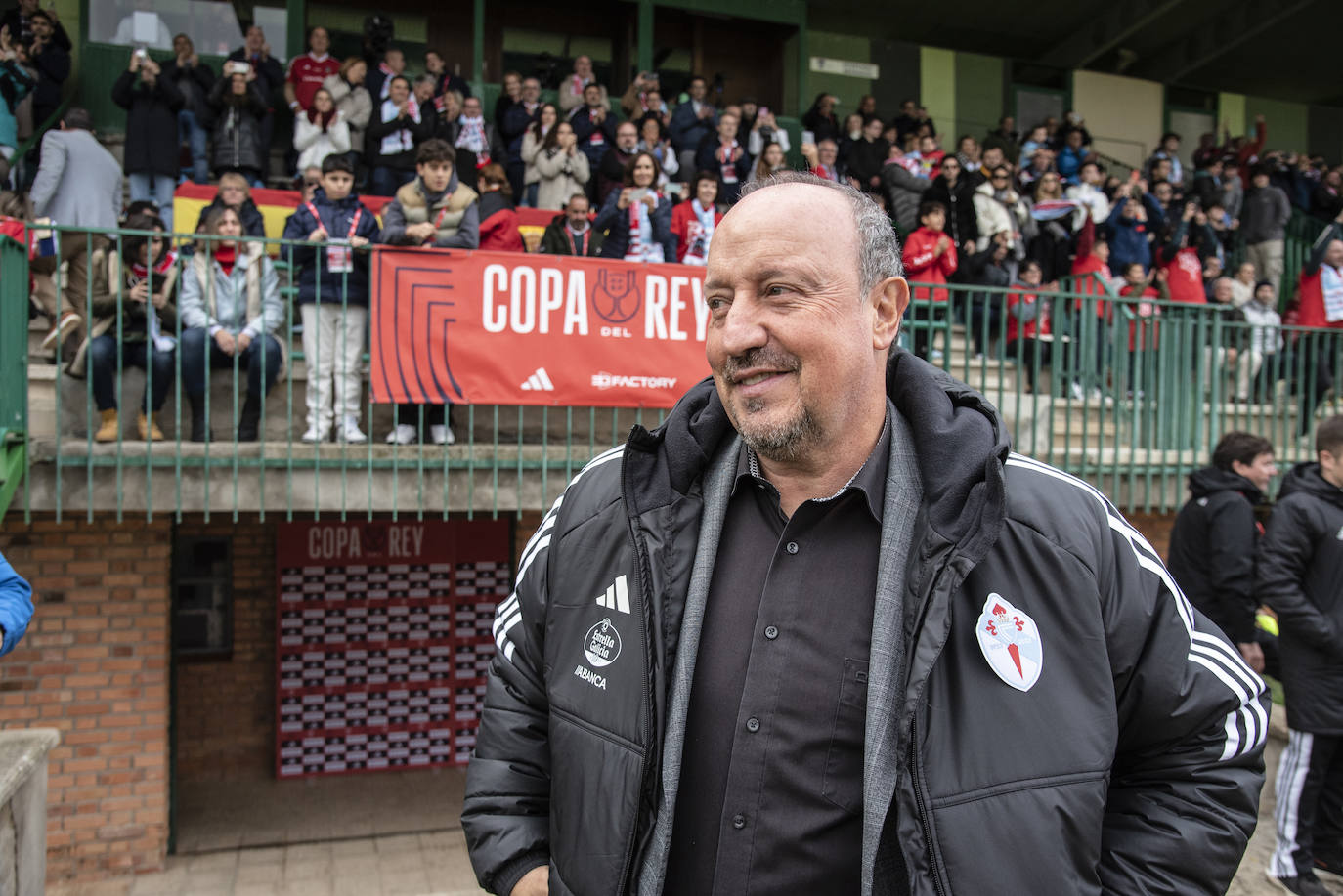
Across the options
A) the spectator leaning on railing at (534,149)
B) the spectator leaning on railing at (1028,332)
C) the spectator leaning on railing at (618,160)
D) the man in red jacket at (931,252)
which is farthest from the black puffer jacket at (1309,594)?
the spectator leaning on railing at (534,149)

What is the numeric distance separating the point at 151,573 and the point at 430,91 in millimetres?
5372

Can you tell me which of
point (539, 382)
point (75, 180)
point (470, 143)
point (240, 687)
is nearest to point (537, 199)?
point (470, 143)

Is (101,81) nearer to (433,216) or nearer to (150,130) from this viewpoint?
(150,130)

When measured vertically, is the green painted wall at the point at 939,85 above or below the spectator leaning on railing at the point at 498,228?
above

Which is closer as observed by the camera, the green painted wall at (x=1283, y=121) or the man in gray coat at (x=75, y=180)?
the man in gray coat at (x=75, y=180)

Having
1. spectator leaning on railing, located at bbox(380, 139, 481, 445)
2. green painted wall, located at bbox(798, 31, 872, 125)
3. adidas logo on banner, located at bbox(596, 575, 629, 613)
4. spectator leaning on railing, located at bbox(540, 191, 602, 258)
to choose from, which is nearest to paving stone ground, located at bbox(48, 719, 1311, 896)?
spectator leaning on railing, located at bbox(380, 139, 481, 445)

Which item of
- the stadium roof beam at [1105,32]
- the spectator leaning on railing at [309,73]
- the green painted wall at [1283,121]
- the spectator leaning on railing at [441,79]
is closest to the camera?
the spectator leaning on railing at [309,73]

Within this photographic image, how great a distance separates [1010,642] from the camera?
5.33 ft

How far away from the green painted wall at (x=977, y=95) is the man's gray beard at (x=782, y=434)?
14.3 meters

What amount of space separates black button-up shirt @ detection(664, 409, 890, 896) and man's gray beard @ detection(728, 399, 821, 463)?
10 cm

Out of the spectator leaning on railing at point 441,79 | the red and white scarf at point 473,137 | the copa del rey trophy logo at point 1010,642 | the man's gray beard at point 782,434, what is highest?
the spectator leaning on railing at point 441,79

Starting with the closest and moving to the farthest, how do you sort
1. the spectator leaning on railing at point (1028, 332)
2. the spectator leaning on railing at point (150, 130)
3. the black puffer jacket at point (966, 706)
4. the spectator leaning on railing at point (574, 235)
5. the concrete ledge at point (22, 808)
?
the black puffer jacket at point (966, 706), the concrete ledge at point (22, 808), the spectator leaning on railing at point (1028, 332), the spectator leaning on railing at point (574, 235), the spectator leaning on railing at point (150, 130)

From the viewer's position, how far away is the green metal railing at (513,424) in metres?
5.12

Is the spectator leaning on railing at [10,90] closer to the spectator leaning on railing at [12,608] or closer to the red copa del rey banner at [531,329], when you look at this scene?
the red copa del rey banner at [531,329]
